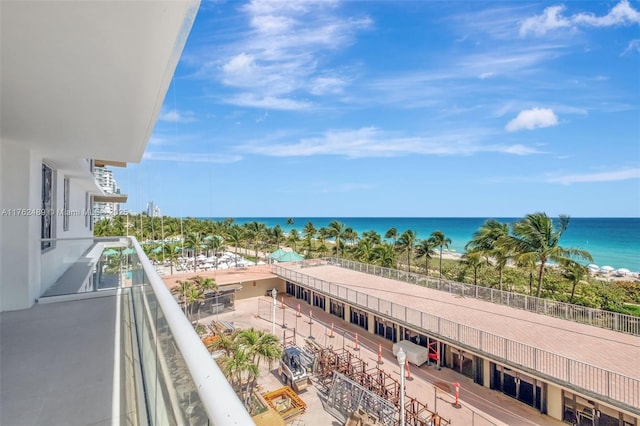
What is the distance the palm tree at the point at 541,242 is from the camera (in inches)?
549

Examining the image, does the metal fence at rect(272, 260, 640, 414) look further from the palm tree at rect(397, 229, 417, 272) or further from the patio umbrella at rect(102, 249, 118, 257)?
the palm tree at rect(397, 229, 417, 272)

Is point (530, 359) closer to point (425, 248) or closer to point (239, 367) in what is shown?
point (239, 367)

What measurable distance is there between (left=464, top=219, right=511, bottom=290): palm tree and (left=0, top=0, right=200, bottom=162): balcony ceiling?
16.3 m

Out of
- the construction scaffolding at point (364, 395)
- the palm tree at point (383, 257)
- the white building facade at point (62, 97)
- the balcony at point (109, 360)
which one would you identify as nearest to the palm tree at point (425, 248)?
the palm tree at point (383, 257)

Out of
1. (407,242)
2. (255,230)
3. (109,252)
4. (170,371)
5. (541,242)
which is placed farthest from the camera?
(255,230)

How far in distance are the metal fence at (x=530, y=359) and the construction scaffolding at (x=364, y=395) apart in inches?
91.0

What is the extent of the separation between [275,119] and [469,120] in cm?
4612

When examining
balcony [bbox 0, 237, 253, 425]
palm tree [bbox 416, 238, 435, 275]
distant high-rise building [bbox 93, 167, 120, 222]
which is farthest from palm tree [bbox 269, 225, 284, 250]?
balcony [bbox 0, 237, 253, 425]

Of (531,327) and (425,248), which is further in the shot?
(425,248)

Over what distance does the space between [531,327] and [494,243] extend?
5.92 meters

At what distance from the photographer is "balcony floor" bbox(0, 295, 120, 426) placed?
7.64 ft

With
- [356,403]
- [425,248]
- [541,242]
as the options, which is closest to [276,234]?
[425,248]

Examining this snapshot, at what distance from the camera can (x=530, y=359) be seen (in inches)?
351

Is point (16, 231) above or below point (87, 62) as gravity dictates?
below
